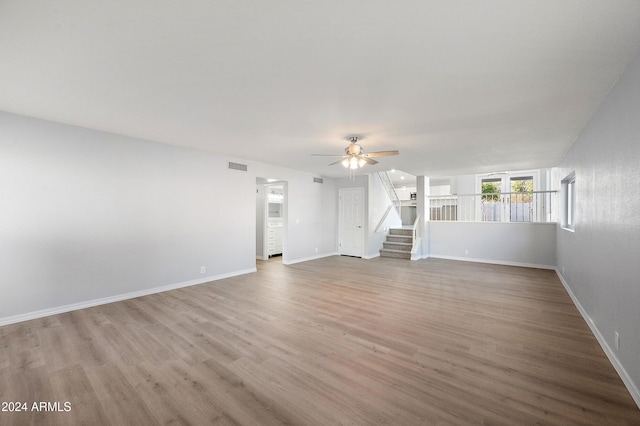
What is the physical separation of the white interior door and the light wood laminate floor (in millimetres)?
3940

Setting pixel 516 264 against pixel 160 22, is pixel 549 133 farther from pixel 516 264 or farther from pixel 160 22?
pixel 160 22

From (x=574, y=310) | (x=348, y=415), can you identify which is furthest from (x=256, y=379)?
(x=574, y=310)

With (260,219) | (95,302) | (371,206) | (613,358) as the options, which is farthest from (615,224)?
(260,219)

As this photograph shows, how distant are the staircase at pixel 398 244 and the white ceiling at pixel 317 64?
489 cm

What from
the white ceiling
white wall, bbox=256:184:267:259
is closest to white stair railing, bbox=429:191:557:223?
the white ceiling

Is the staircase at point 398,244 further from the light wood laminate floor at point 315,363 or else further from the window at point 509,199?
the light wood laminate floor at point 315,363

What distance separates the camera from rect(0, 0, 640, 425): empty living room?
177 cm

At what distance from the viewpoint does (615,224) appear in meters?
2.31

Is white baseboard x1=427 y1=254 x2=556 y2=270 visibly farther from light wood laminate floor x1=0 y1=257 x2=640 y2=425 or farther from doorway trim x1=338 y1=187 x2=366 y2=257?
light wood laminate floor x1=0 y1=257 x2=640 y2=425

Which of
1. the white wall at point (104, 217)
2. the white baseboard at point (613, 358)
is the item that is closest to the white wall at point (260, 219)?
the white wall at point (104, 217)

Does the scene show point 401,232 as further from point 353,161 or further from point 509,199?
point 353,161

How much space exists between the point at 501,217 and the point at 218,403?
30.9 ft

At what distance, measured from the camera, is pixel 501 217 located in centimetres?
853

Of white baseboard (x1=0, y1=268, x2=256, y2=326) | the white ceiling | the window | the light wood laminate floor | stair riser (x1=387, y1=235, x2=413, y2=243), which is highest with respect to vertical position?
the white ceiling
